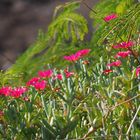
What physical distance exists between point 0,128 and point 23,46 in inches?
358

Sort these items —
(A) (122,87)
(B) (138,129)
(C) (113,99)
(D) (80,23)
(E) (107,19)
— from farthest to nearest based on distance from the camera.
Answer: (D) (80,23) → (E) (107,19) → (A) (122,87) → (C) (113,99) → (B) (138,129)

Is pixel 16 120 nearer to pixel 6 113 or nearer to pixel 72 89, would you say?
pixel 6 113

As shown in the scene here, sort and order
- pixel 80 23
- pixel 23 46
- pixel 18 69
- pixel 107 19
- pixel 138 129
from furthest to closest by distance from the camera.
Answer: pixel 23 46 → pixel 18 69 → pixel 80 23 → pixel 107 19 → pixel 138 129

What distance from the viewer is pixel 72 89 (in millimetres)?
2551

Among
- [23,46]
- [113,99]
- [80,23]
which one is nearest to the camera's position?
[113,99]

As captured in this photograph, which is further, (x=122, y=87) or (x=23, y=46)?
(x=23, y=46)

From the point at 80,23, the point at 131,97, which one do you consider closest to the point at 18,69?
the point at 80,23

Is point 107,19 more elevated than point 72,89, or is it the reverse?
point 107,19

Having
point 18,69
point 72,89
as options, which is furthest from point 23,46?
point 72,89

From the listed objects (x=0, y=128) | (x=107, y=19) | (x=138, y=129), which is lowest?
(x=138, y=129)

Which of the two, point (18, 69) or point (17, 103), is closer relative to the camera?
point (17, 103)

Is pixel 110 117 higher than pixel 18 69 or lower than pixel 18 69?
lower

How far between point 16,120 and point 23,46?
9.09 metres

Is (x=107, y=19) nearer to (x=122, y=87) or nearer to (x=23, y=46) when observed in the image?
(x=122, y=87)
